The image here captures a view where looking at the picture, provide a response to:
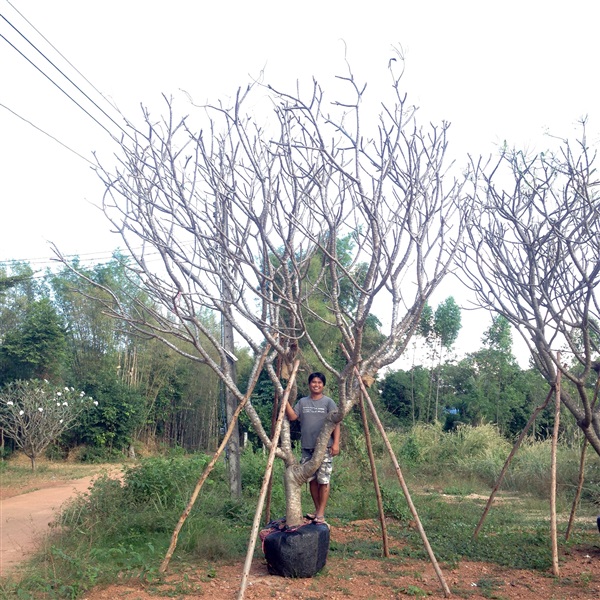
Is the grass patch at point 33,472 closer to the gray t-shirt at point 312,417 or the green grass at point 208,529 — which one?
the green grass at point 208,529

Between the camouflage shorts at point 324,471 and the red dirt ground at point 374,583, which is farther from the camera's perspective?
the camouflage shorts at point 324,471

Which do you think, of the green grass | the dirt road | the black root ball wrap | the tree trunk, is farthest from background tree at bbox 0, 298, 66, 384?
the black root ball wrap

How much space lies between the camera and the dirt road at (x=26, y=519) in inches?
277

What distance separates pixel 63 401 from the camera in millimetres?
18250

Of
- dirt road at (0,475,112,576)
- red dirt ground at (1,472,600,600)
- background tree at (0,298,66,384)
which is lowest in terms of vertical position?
dirt road at (0,475,112,576)

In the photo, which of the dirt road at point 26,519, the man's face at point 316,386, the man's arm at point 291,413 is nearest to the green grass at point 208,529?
the dirt road at point 26,519

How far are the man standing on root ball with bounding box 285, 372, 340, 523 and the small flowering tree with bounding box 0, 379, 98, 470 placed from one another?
12.5 m

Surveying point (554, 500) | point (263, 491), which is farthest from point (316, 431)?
point (554, 500)

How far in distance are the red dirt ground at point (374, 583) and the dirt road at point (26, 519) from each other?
509 millimetres

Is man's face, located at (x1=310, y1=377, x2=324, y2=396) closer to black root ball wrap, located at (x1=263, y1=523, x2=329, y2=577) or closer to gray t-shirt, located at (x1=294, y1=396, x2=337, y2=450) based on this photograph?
gray t-shirt, located at (x1=294, y1=396, x2=337, y2=450)

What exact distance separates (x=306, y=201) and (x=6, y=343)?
1749 cm

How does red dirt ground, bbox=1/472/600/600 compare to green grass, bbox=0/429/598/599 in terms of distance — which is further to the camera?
green grass, bbox=0/429/598/599

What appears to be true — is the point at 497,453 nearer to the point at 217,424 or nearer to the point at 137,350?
the point at 217,424

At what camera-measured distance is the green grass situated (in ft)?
17.3
